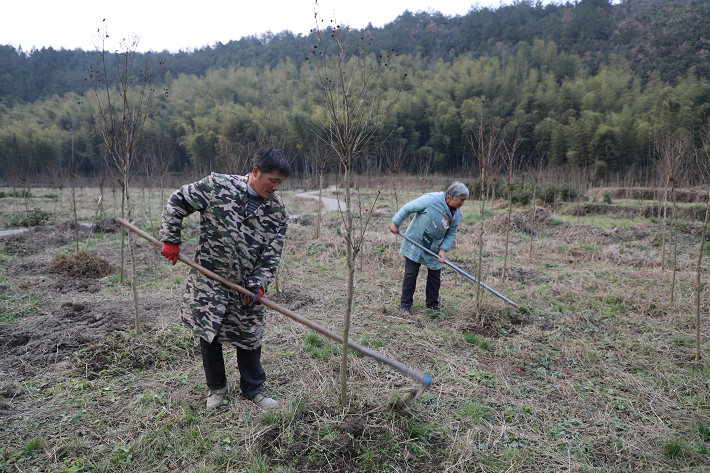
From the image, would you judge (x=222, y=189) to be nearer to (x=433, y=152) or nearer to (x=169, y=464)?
(x=169, y=464)

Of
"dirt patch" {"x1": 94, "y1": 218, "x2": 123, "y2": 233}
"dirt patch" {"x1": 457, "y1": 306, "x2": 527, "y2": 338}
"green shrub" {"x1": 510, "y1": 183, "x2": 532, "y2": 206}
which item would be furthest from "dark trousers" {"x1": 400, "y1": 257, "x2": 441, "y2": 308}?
"green shrub" {"x1": 510, "y1": 183, "x2": 532, "y2": 206}

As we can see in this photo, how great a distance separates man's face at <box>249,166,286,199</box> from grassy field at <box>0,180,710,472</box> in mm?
1371

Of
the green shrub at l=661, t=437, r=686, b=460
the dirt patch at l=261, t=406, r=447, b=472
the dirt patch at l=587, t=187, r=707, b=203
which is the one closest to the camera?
the dirt patch at l=261, t=406, r=447, b=472

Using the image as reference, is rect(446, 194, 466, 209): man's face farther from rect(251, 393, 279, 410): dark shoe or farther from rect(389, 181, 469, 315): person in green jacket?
rect(251, 393, 279, 410): dark shoe

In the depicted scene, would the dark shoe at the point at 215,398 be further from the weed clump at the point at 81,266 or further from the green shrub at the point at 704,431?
the weed clump at the point at 81,266

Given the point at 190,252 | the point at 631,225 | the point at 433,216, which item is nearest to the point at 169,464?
the point at 433,216

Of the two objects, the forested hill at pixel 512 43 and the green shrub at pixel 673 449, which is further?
the forested hill at pixel 512 43

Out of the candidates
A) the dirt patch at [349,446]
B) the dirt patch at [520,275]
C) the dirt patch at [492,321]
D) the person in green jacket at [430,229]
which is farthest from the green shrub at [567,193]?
the dirt patch at [349,446]

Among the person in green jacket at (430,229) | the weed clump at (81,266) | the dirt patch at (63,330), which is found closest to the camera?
the dirt patch at (63,330)

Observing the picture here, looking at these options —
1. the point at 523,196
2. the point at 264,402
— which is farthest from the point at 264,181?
the point at 523,196

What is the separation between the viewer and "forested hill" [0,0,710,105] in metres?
39.7

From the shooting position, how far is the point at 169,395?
257 centimetres

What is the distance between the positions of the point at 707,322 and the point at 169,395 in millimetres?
5553

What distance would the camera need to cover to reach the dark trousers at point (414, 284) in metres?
4.36
